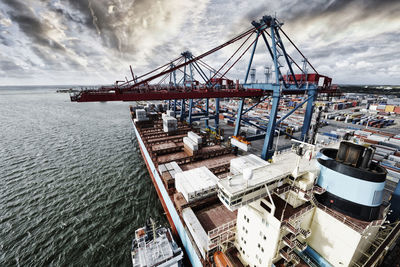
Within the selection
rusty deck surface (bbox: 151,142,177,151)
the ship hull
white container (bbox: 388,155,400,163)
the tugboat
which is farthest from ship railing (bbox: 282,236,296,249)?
white container (bbox: 388,155,400,163)

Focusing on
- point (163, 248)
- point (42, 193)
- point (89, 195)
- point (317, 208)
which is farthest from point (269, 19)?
point (42, 193)

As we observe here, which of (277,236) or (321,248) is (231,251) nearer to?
(277,236)

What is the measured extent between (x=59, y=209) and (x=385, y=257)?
36642 millimetres

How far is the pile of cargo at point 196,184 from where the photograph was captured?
1535cm

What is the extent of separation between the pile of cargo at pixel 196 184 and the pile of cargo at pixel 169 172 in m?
1.96

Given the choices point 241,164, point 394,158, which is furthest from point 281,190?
point 394,158

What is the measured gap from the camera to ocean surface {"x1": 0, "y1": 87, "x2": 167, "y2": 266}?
16188 mm

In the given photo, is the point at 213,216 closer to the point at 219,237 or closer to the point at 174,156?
the point at 219,237

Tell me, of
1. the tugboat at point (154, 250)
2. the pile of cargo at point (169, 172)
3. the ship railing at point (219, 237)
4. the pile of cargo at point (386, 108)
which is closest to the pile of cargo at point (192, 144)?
the pile of cargo at point (169, 172)

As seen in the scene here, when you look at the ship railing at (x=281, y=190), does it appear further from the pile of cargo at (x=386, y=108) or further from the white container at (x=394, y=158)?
the pile of cargo at (x=386, y=108)

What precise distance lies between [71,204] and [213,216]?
21664 mm

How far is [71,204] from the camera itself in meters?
21.7

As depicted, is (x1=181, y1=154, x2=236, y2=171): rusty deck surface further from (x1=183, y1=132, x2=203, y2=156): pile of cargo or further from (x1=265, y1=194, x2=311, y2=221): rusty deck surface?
(x1=265, y1=194, x2=311, y2=221): rusty deck surface

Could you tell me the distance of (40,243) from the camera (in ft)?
55.2
